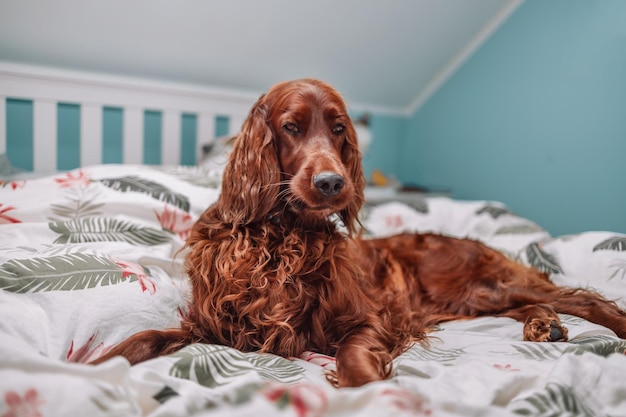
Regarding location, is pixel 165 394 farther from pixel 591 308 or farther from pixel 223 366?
pixel 591 308

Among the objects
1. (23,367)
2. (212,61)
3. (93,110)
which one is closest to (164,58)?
(212,61)

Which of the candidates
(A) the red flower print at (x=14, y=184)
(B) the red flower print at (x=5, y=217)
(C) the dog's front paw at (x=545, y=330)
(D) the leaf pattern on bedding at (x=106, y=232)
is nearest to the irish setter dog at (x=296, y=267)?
(C) the dog's front paw at (x=545, y=330)

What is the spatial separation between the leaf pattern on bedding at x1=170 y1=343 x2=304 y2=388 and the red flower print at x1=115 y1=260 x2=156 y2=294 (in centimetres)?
32

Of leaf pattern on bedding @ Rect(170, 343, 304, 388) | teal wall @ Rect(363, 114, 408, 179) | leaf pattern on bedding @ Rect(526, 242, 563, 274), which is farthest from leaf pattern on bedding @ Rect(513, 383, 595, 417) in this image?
teal wall @ Rect(363, 114, 408, 179)

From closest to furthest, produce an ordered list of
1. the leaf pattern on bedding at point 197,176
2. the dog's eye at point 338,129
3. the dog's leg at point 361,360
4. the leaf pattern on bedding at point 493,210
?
1. the dog's leg at point 361,360
2. the dog's eye at point 338,129
3. the leaf pattern on bedding at point 197,176
4. the leaf pattern on bedding at point 493,210

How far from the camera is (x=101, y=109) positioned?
2275 millimetres

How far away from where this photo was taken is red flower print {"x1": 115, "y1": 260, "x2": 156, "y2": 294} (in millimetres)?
1146

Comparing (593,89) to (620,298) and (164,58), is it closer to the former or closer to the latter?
(620,298)

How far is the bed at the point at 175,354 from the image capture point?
2.09ft

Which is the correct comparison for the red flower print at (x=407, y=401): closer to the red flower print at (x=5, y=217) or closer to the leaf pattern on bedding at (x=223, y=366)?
the leaf pattern on bedding at (x=223, y=366)

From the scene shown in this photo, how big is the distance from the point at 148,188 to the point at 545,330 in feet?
4.38

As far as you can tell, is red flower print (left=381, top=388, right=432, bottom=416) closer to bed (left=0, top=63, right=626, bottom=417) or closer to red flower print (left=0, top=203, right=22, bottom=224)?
bed (left=0, top=63, right=626, bottom=417)

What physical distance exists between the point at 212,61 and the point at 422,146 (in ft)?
5.89

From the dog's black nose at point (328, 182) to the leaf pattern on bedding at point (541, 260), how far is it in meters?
1.02
